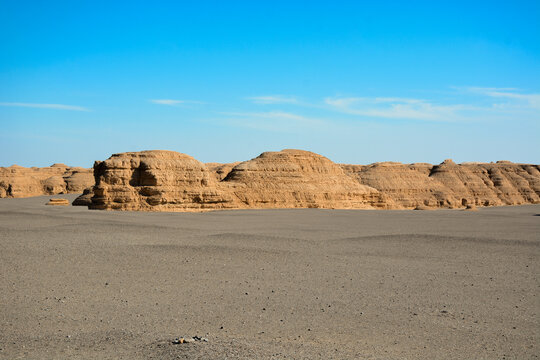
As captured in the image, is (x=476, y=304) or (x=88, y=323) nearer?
(x=88, y=323)

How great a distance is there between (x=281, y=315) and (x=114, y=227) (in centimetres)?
1361

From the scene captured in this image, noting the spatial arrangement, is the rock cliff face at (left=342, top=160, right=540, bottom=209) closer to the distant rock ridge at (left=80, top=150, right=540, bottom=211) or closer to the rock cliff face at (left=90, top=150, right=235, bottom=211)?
the distant rock ridge at (left=80, top=150, right=540, bottom=211)

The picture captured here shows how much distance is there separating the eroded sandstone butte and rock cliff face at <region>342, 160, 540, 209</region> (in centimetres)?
2274

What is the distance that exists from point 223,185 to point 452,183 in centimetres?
4480

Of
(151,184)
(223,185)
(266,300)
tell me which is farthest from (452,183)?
(266,300)

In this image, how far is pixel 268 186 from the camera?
135 ft

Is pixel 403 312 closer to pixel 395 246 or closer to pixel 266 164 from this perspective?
pixel 395 246

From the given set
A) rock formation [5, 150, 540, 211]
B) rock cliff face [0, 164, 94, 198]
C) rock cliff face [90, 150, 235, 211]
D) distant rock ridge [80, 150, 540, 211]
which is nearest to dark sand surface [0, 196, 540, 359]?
rock cliff face [90, 150, 235, 211]

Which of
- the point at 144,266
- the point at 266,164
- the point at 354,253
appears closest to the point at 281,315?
the point at 144,266

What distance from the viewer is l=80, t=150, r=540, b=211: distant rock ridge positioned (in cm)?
3164

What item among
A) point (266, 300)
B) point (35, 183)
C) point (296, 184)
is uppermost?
point (35, 183)

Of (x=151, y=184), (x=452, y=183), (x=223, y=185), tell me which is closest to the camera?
(x=151, y=184)

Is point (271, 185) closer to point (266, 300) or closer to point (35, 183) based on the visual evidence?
point (266, 300)

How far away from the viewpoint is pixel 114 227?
754 inches
